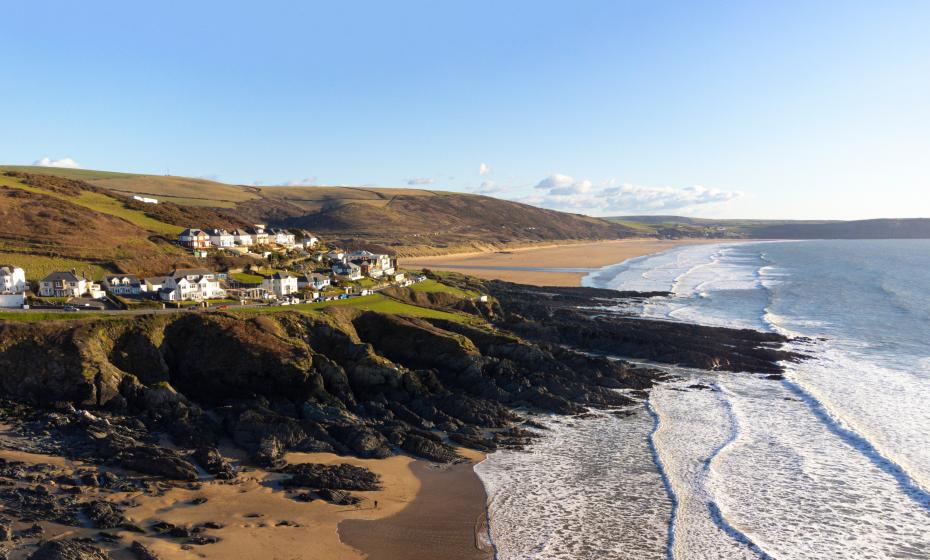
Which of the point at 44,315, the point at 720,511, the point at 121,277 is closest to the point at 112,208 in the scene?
the point at 121,277

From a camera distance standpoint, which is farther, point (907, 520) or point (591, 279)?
point (591, 279)

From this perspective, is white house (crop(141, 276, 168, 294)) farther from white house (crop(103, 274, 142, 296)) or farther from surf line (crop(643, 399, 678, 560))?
surf line (crop(643, 399, 678, 560))

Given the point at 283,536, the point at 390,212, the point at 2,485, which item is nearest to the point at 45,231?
the point at 2,485

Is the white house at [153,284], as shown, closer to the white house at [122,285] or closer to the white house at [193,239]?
the white house at [122,285]

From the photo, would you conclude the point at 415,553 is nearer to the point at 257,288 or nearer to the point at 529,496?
the point at 529,496

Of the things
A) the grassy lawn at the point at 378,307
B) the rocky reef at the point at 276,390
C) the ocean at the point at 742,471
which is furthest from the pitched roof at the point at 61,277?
the ocean at the point at 742,471

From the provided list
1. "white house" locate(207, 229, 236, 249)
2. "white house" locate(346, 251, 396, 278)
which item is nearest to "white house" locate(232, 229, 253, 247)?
"white house" locate(207, 229, 236, 249)
